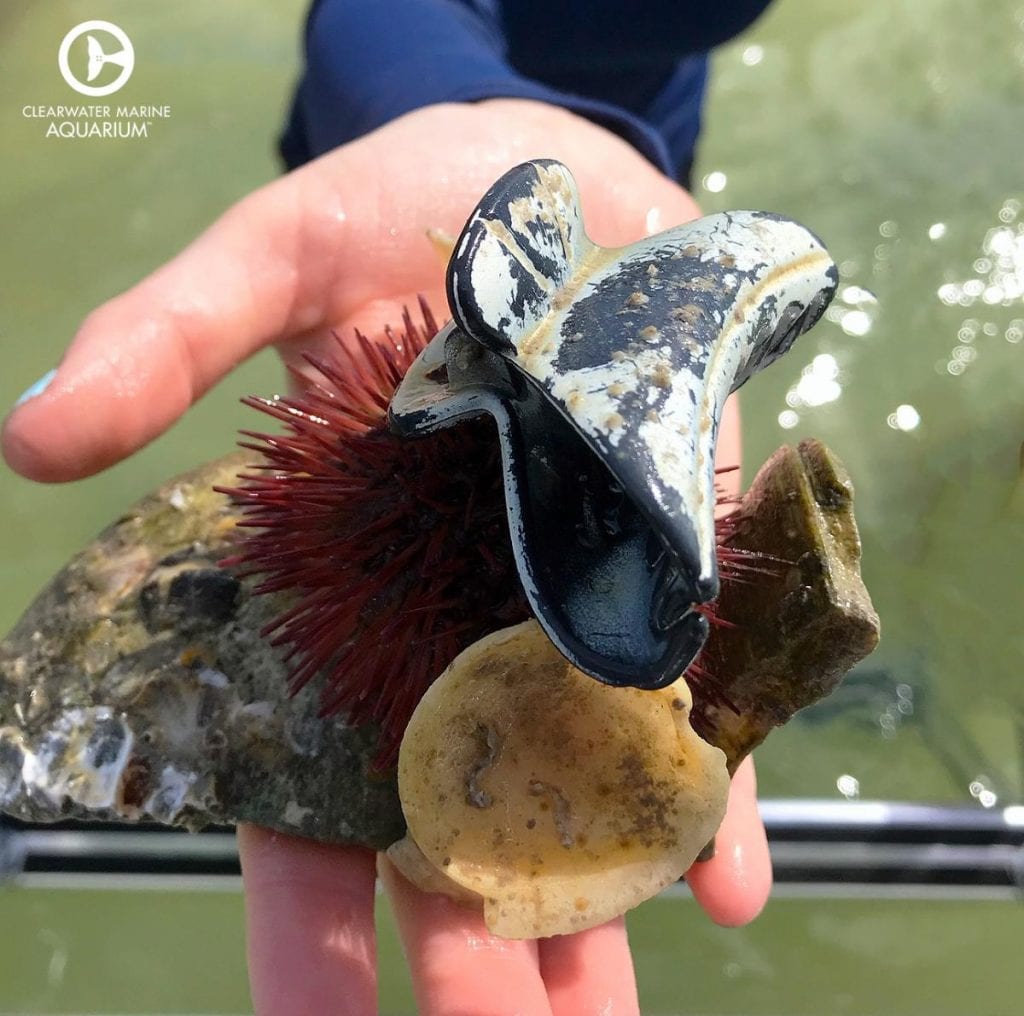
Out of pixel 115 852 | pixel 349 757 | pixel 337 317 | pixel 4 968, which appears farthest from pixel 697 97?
pixel 4 968

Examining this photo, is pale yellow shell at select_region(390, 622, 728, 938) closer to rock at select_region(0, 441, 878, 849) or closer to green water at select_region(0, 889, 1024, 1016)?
rock at select_region(0, 441, 878, 849)

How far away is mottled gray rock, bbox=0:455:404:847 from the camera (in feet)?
3.01

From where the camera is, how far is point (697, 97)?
205 centimetres

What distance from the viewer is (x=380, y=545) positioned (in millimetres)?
775

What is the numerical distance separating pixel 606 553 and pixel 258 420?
4.83 feet

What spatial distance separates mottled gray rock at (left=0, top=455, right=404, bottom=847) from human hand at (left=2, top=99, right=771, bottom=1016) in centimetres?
9

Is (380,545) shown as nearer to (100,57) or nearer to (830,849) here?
(830,849)

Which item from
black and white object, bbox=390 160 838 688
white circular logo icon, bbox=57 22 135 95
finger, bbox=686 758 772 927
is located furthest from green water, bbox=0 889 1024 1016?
white circular logo icon, bbox=57 22 135 95

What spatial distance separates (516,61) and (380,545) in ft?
4.97

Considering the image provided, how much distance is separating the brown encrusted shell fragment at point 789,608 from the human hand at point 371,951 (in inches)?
12.5

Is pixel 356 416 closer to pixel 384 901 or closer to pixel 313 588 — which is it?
pixel 313 588

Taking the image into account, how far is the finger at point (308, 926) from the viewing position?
3.00ft

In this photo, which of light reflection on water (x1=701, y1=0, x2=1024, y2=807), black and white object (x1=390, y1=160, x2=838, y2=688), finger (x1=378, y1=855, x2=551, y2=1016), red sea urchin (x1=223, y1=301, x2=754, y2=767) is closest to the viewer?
black and white object (x1=390, y1=160, x2=838, y2=688)

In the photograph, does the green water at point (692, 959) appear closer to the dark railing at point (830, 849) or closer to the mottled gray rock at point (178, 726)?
the dark railing at point (830, 849)
